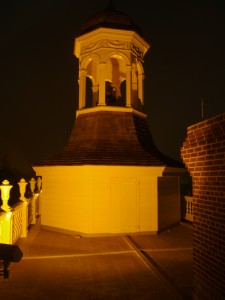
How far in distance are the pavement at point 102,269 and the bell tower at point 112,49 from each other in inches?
237

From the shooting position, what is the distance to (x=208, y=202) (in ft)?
16.5

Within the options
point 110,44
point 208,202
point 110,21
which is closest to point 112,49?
point 110,44

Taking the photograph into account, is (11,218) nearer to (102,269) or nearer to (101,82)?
(102,269)

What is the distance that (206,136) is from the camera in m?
5.10

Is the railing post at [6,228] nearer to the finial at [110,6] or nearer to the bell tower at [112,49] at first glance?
the bell tower at [112,49]

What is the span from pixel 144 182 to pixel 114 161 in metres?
1.46

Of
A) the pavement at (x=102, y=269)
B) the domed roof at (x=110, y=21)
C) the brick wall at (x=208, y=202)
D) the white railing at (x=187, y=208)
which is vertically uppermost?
the domed roof at (x=110, y=21)

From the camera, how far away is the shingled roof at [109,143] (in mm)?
12203

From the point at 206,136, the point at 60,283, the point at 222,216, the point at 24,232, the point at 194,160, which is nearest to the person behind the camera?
the point at 222,216

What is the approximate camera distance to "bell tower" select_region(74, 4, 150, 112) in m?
14.3

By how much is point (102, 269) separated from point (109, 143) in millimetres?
6097

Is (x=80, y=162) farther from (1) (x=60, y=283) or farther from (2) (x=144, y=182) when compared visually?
(1) (x=60, y=283)

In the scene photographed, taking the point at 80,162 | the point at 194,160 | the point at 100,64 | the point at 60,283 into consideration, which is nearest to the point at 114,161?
the point at 80,162

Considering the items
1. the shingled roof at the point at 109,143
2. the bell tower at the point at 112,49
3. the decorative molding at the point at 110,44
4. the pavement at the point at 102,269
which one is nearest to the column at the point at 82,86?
the bell tower at the point at 112,49
